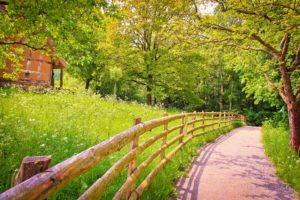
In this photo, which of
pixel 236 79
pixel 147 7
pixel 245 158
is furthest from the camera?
pixel 236 79

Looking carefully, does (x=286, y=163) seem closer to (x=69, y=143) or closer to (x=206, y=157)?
(x=206, y=157)

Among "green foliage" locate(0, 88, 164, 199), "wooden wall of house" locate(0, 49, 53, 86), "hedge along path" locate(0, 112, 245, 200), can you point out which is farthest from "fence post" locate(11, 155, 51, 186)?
"wooden wall of house" locate(0, 49, 53, 86)

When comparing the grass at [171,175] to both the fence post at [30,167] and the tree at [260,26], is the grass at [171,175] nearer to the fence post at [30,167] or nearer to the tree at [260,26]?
the fence post at [30,167]

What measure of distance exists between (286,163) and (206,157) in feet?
7.71

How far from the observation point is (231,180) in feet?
22.6

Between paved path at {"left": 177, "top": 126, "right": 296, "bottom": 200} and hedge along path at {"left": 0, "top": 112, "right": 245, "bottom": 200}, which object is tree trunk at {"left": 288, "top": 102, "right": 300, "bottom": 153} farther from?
hedge along path at {"left": 0, "top": 112, "right": 245, "bottom": 200}

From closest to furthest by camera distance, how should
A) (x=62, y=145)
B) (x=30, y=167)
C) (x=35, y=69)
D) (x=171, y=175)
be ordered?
(x=30, y=167) → (x=62, y=145) → (x=171, y=175) → (x=35, y=69)

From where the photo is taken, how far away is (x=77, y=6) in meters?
6.30

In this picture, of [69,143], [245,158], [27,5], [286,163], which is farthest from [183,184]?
[27,5]

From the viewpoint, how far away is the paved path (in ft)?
19.3

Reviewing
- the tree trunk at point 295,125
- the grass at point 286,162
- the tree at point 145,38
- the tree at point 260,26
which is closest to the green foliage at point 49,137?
the grass at point 286,162

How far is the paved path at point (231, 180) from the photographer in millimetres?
5879

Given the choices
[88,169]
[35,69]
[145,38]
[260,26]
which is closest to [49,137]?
[88,169]

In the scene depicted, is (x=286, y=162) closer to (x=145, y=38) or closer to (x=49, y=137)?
(x=49, y=137)
